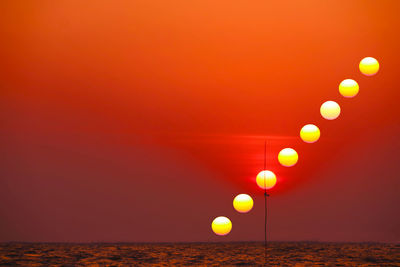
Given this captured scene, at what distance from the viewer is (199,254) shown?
2.46 meters

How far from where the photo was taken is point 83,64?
2623 millimetres

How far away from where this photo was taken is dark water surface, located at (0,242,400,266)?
2.30 m

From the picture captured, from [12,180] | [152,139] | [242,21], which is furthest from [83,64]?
[242,21]

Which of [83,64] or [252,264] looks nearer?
[252,264]

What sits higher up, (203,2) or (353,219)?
(203,2)

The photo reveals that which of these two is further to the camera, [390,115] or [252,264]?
[390,115]

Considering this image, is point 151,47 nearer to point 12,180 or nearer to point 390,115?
point 12,180

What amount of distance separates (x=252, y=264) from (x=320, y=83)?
1121 millimetres

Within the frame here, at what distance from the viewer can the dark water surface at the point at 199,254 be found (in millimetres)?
2299

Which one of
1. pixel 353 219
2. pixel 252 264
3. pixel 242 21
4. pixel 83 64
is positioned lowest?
pixel 252 264

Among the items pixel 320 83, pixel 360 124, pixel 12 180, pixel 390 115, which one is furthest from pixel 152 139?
pixel 390 115

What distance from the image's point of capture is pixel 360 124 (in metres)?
2.69

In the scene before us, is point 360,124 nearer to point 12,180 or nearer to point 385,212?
point 385,212

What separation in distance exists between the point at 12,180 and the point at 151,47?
1.11 meters
